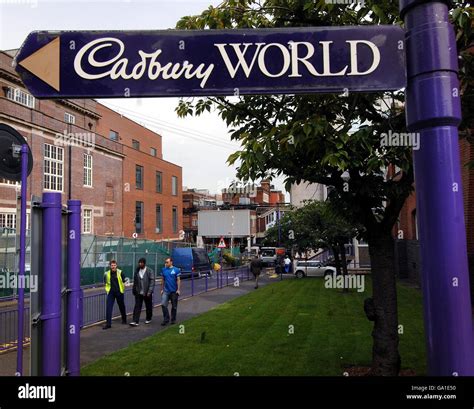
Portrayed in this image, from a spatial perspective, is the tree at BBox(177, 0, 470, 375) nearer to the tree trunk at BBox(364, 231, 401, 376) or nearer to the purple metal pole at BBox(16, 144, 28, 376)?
the tree trunk at BBox(364, 231, 401, 376)

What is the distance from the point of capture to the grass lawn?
704cm

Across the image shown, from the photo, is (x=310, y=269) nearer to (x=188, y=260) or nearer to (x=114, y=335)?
(x=188, y=260)

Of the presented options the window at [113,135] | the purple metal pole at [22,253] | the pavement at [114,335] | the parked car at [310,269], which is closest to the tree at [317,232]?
the parked car at [310,269]

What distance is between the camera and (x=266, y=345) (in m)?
8.62

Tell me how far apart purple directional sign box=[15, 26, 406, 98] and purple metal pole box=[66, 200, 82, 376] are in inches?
41.5

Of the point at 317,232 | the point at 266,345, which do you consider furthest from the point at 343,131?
the point at 317,232

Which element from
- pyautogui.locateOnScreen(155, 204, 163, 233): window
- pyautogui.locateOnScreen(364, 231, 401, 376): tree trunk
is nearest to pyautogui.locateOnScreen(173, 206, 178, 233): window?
pyautogui.locateOnScreen(155, 204, 163, 233): window

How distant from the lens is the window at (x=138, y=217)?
4312 cm

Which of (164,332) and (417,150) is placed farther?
(164,332)
